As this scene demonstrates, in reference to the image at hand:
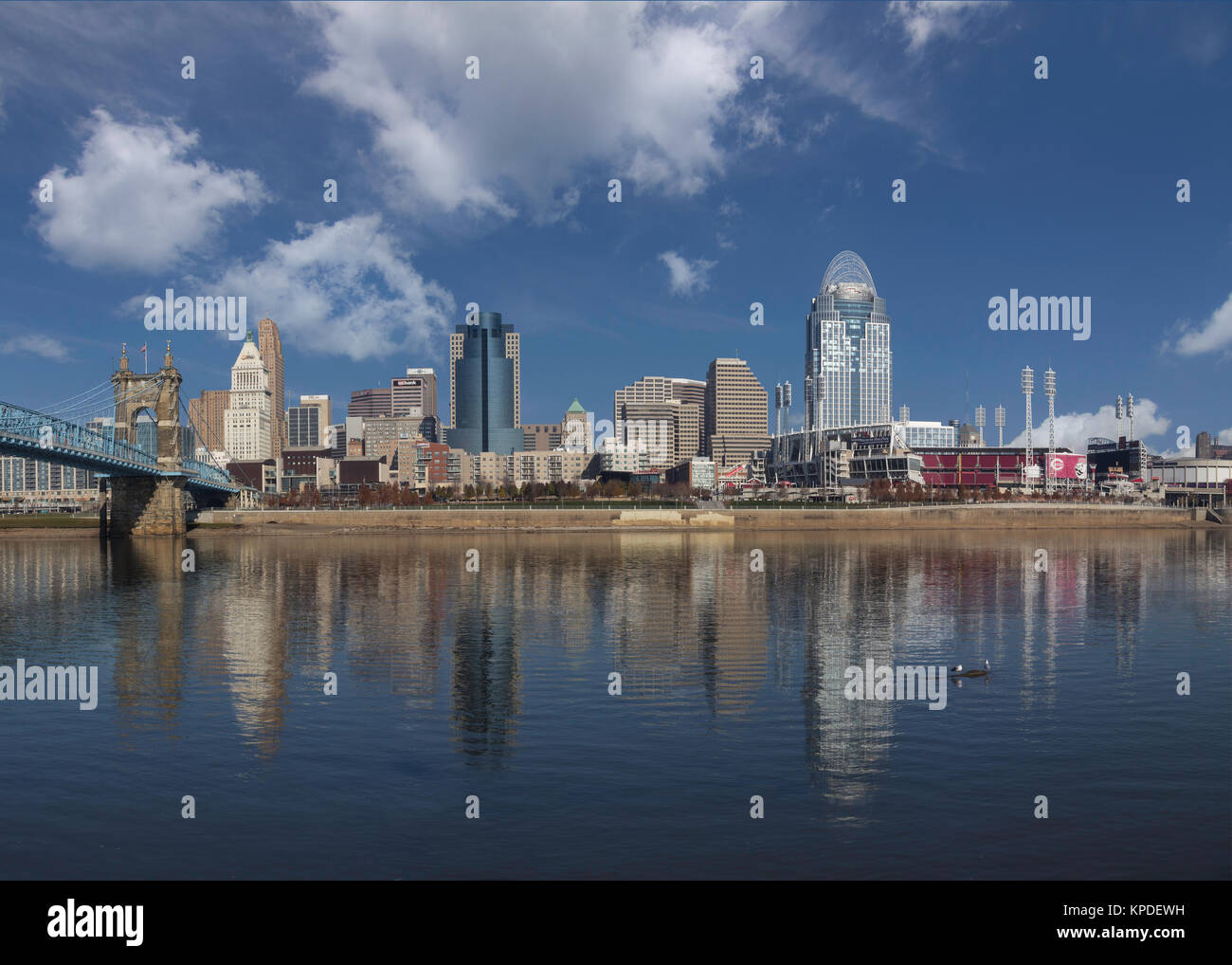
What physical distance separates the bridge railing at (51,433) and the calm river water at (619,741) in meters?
39.5

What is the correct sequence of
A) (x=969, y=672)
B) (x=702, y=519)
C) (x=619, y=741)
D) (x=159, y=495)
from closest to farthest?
(x=619, y=741) → (x=969, y=672) → (x=159, y=495) → (x=702, y=519)

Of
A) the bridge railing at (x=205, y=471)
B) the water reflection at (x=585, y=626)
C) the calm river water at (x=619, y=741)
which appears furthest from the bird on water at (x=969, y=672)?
the bridge railing at (x=205, y=471)

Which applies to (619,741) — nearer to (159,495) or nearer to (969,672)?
(969,672)

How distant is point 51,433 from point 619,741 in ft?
260

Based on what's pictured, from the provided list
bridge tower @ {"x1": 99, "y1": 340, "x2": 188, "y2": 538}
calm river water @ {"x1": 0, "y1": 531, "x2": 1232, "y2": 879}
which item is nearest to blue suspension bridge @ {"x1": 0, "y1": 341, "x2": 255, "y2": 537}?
bridge tower @ {"x1": 99, "y1": 340, "x2": 188, "y2": 538}

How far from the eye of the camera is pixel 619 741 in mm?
19781

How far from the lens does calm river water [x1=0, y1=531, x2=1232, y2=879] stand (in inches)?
559

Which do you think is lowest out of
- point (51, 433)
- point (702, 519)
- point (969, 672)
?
point (969, 672)

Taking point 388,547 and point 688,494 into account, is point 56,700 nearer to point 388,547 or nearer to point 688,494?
point 388,547

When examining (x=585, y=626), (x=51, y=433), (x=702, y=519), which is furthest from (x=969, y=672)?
(x=702, y=519)

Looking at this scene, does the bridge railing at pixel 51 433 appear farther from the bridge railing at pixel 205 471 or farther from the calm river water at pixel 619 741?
the calm river water at pixel 619 741
